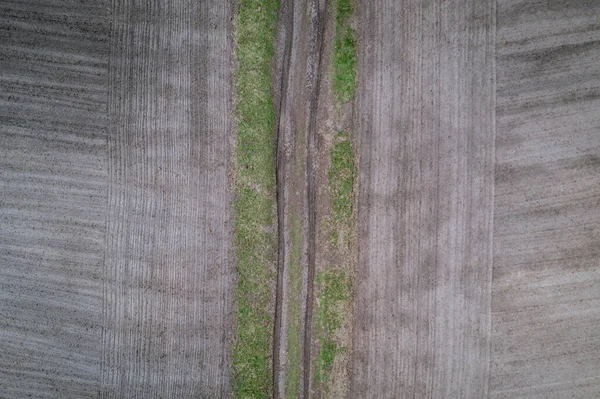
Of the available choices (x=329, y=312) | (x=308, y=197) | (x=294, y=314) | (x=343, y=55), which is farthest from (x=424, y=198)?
(x=294, y=314)

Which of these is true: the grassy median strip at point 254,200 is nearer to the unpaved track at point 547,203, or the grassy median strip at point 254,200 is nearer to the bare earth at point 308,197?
the bare earth at point 308,197

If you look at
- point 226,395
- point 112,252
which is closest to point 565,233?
point 226,395

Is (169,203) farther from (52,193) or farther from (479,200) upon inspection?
(479,200)

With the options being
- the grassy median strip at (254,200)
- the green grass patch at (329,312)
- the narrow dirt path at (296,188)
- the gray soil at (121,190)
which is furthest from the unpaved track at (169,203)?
the green grass patch at (329,312)

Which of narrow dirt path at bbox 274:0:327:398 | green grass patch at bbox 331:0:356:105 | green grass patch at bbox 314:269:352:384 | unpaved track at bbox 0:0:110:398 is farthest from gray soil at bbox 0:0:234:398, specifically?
green grass patch at bbox 331:0:356:105

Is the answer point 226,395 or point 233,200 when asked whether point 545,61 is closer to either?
point 233,200

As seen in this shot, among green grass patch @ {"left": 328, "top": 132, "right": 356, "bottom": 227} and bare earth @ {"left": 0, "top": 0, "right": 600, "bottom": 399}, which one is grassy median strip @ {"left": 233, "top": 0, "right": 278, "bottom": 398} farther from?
green grass patch @ {"left": 328, "top": 132, "right": 356, "bottom": 227}
